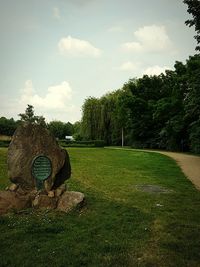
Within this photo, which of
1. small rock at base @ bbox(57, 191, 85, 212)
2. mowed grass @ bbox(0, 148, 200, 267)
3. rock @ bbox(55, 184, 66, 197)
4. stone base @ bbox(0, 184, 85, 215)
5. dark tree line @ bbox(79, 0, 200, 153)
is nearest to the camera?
mowed grass @ bbox(0, 148, 200, 267)

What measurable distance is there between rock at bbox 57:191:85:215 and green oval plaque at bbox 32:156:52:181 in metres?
0.73

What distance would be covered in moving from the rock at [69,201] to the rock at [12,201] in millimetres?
835

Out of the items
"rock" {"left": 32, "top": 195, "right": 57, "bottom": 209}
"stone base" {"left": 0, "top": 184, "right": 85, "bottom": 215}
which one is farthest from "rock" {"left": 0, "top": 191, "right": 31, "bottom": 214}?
"rock" {"left": 32, "top": 195, "right": 57, "bottom": 209}

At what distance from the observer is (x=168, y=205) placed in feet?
30.0

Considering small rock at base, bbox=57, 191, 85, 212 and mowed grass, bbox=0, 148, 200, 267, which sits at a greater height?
small rock at base, bbox=57, 191, 85, 212

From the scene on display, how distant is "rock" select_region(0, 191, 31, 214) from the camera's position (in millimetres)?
7884

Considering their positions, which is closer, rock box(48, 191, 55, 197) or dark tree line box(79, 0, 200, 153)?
rock box(48, 191, 55, 197)

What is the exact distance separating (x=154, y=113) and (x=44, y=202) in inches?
1232

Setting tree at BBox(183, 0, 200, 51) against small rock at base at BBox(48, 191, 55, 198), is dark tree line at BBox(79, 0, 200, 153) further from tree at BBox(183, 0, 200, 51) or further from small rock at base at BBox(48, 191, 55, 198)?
small rock at base at BBox(48, 191, 55, 198)

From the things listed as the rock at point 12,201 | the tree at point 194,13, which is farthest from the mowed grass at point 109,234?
the tree at point 194,13

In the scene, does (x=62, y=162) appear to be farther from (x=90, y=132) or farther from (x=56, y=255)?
(x=90, y=132)

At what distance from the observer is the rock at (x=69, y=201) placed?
8095 millimetres

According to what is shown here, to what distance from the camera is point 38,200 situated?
824 cm

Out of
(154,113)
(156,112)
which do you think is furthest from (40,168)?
(154,113)
